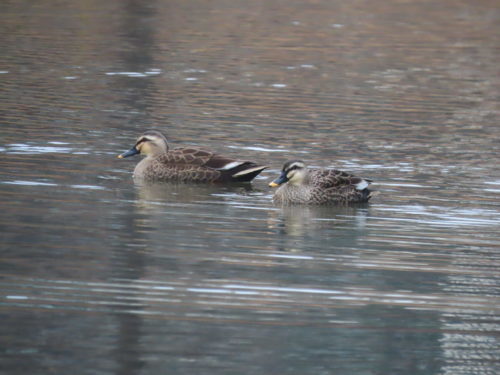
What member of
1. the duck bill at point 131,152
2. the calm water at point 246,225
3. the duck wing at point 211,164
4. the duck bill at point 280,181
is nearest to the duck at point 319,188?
the duck bill at point 280,181

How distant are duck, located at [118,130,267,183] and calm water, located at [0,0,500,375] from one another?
25 centimetres

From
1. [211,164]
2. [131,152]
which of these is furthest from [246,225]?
[131,152]

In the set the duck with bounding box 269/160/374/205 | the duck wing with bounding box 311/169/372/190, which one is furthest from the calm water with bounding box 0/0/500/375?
the duck wing with bounding box 311/169/372/190

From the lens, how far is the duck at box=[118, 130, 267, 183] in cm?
1498

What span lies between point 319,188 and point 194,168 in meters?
1.97

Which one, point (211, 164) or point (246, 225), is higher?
point (211, 164)

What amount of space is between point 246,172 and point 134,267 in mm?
4780

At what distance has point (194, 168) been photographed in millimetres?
15195

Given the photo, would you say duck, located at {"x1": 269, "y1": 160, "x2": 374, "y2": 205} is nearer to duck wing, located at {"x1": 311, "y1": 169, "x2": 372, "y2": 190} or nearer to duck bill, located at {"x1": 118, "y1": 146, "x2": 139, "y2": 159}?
duck wing, located at {"x1": 311, "y1": 169, "x2": 372, "y2": 190}

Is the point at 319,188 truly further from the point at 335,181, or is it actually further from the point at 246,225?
the point at 246,225

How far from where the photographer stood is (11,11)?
41.1 metres

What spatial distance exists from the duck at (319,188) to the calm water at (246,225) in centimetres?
20

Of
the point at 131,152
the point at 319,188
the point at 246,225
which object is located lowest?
the point at 246,225

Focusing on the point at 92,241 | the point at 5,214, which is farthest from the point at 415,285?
the point at 5,214
